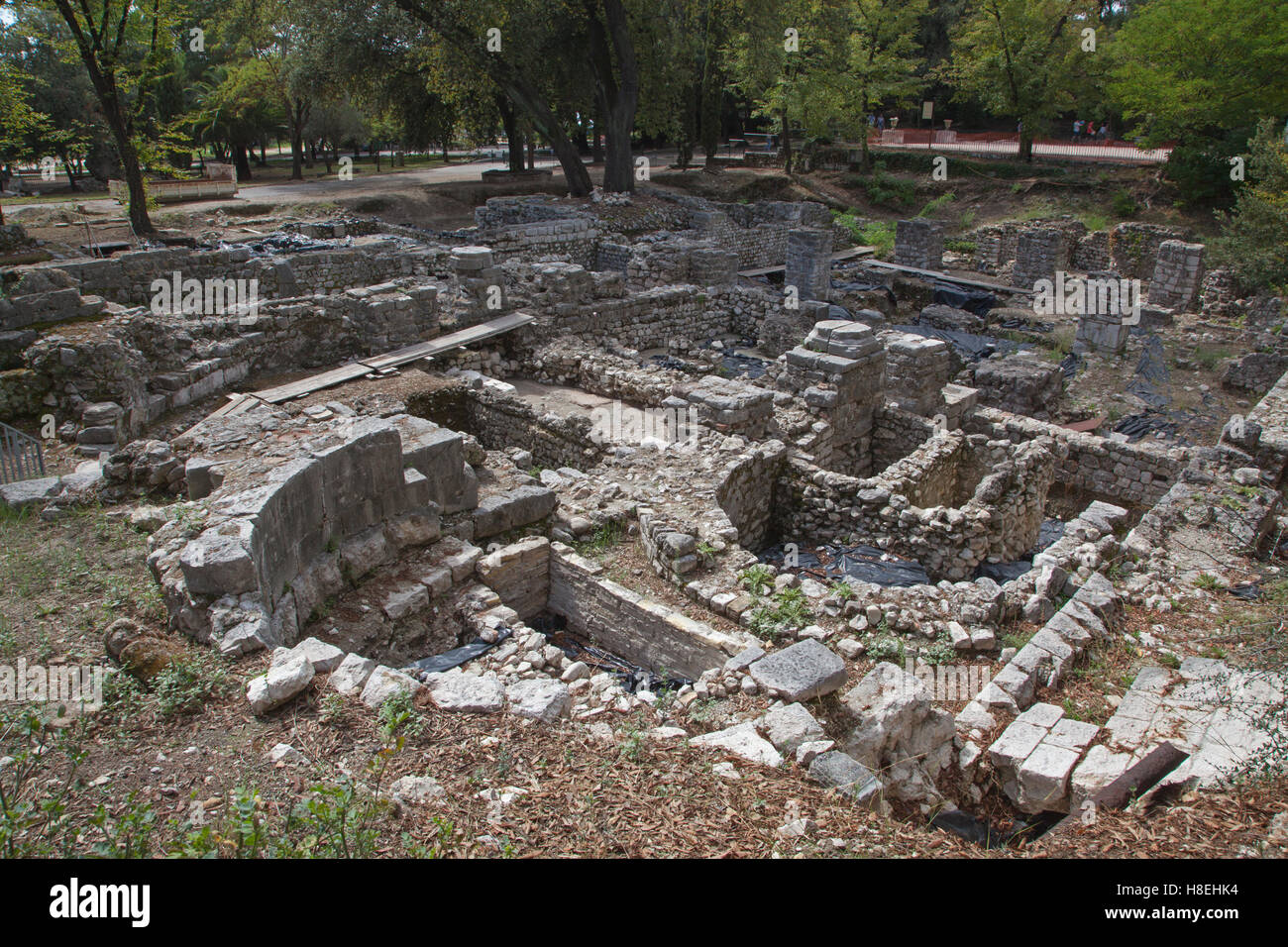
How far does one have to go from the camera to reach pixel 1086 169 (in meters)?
27.7

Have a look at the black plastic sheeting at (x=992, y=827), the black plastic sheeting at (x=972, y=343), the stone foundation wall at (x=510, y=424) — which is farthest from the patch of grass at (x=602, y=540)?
the black plastic sheeting at (x=972, y=343)

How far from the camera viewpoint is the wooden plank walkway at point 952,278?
20297mm

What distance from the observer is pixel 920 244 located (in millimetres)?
22203

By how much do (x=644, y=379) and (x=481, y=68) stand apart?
46.9ft

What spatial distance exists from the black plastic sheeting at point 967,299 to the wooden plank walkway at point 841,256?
4096 mm

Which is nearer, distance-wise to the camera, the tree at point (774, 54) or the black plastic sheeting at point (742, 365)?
the black plastic sheeting at point (742, 365)

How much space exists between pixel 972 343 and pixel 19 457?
1523cm

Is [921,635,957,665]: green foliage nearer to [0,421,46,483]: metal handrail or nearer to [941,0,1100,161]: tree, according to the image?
[0,421,46,483]: metal handrail

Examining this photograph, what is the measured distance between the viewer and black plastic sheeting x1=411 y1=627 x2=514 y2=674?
6.04m

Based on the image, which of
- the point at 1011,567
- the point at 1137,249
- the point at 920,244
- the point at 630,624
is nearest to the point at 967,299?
the point at 920,244

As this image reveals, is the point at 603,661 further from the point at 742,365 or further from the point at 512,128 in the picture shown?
the point at 512,128

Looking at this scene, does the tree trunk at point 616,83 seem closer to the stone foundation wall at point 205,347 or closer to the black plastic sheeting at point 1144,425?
the stone foundation wall at point 205,347

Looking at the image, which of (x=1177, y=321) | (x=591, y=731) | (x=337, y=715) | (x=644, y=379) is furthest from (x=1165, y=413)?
(x=337, y=715)
